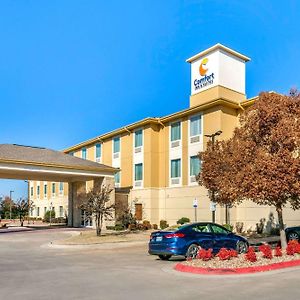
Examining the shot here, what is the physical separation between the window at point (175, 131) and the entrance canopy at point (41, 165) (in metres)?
6.24

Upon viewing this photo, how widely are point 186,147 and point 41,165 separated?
12329 millimetres

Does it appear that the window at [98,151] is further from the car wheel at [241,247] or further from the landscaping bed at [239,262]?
the landscaping bed at [239,262]

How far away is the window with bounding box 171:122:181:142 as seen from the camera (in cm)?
3901

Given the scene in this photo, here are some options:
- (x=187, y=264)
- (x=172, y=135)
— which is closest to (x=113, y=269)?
(x=187, y=264)

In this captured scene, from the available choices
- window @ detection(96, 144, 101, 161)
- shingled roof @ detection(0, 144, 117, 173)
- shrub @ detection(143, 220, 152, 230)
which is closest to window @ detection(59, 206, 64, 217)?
window @ detection(96, 144, 101, 161)

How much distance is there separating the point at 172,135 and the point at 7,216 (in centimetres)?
5906

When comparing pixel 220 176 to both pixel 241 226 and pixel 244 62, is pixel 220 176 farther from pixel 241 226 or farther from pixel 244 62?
pixel 244 62

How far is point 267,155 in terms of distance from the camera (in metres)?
15.6

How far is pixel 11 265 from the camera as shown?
1578 cm

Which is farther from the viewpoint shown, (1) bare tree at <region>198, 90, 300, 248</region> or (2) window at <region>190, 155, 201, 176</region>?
(2) window at <region>190, 155, 201, 176</region>

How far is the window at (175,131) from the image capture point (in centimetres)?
3901

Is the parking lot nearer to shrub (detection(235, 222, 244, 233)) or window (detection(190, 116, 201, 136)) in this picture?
shrub (detection(235, 222, 244, 233))

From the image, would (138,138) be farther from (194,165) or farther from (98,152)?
(98,152)

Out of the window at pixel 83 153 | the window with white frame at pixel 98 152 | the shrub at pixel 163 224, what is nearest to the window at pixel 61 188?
the window at pixel 83 153
